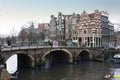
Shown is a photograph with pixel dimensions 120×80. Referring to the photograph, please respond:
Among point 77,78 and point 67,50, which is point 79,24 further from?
point 77,78

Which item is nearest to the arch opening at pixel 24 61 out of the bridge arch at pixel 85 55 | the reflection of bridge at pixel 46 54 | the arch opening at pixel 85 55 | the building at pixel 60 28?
the reflection of bridge at pixel 46 54

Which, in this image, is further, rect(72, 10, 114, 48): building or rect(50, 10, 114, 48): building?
rect(50, 10, 114, 48): building

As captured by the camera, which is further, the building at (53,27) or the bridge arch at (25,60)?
the building at (53,27)

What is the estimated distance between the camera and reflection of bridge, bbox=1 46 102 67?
4865 centimetres

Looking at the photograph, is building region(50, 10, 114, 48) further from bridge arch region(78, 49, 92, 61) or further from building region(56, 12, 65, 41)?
bridge arch region(78, 49, 92, 61)

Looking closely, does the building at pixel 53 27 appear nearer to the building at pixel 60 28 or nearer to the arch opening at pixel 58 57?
the building at pixel 60 28

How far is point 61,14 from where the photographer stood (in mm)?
Answer: 95188

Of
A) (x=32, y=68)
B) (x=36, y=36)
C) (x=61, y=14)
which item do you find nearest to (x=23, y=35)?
(x=36, y=36)

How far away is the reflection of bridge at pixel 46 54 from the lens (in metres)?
48.7

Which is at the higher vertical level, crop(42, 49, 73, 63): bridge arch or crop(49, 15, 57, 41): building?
crop(49, 15, 57, 41): building

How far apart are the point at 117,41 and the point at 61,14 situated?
29616mm

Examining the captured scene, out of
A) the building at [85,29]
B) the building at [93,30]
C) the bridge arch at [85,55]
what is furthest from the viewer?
the building at [85,29]

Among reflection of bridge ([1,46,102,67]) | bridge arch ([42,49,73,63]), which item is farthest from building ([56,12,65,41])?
bridge arch ([42,49,73,63])

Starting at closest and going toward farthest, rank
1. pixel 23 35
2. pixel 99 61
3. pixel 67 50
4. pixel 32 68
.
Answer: pixel 32 68
pixel 67 50
pixel 99 61
pixel 23 35
